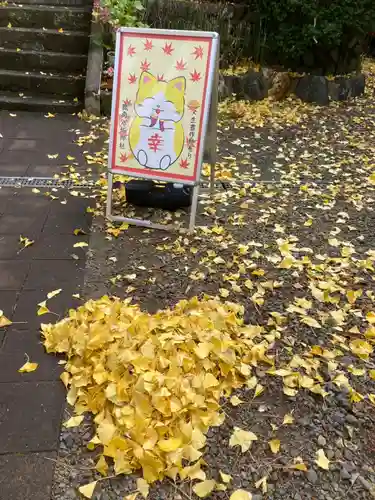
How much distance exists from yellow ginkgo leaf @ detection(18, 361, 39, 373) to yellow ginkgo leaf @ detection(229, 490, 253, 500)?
→ 1.20 metres

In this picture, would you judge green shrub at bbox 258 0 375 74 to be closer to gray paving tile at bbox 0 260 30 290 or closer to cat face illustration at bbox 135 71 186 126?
cat face illustration at bbox 135 71 186 126

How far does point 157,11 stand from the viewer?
26.1 feet

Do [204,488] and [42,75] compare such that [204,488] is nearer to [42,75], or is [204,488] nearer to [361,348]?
[361,348]

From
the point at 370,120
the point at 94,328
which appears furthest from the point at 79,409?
the point at 370,120

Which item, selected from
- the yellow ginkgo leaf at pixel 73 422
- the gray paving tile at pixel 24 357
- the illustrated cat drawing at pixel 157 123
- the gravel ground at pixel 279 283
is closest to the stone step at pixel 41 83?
the gravel ground at pixel 279 283

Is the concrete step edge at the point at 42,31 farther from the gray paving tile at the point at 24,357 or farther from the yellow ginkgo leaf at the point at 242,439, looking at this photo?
the yellow ginkgo leaf at the point at 242,439

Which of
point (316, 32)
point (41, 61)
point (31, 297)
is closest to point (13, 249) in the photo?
point (31, 297)

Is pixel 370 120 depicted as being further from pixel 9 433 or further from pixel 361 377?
pixel 9 433

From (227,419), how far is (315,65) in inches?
294

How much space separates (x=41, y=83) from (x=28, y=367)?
573 centimetres

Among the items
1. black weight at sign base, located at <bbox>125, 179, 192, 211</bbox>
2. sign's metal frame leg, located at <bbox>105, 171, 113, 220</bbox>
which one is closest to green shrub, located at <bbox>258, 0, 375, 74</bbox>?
black weight at sign base, located at <bbox>125, 179, 192, 211</bbox>

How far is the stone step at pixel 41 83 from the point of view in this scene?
7.12 m

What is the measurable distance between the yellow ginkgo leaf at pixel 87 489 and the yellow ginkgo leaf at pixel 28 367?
0.76 meters

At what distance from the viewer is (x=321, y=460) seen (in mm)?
2127
